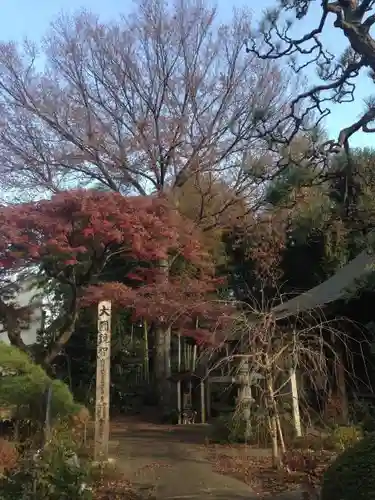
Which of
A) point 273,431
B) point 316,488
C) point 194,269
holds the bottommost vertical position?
point 316,488

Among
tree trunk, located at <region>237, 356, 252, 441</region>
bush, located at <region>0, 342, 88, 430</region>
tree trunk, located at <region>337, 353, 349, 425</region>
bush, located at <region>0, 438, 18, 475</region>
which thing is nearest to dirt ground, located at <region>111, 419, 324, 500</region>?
tree trunk, located at <region>237, 356, 252, 441</region>

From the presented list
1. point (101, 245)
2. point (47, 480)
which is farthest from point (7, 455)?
point (101, 245)

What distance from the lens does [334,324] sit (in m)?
13.4

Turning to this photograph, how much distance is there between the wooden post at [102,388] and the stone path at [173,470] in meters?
0.48

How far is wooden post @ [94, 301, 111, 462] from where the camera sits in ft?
31.2

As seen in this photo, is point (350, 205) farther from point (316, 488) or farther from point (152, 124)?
point (152, 124)

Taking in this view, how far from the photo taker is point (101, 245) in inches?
551

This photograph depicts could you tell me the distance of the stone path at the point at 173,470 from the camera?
768cm

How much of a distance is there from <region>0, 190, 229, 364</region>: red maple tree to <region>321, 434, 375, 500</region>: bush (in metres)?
6.45

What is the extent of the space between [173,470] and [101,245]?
19.8 ft

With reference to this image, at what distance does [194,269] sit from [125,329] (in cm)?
638

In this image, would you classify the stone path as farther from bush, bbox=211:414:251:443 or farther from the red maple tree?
the red maple tree

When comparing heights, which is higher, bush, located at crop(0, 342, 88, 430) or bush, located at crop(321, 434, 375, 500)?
bush, located at crop(0, 342, 88, 430)

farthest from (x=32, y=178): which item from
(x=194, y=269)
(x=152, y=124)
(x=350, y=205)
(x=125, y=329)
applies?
(x=350, y=205)
